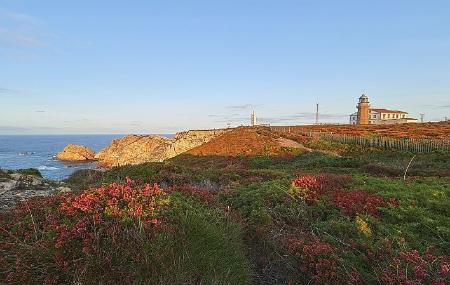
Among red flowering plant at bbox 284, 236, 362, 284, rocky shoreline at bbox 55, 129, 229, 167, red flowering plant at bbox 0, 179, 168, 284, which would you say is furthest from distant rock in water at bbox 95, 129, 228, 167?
red flowering plant at bbox 0, 179, 168, 284

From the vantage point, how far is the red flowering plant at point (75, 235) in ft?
13.9

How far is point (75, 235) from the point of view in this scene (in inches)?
178

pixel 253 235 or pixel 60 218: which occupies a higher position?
pixel 60 218

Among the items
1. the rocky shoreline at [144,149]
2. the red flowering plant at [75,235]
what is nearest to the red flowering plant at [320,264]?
the red flowering plant at [75,235]

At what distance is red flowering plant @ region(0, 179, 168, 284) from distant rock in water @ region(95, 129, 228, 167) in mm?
54104

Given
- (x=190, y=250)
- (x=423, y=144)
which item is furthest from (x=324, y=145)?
(x=190, y=250)

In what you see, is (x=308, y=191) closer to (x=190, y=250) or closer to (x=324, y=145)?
(x=190, y=250)

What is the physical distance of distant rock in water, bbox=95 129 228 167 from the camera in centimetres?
6188

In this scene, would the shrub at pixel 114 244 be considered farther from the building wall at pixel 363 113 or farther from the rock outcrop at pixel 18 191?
the building wall at pixel 363 113

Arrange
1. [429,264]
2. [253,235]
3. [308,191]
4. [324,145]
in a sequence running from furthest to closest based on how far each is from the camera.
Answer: [324,145]
[308,191]
[253,235]
[429,264]

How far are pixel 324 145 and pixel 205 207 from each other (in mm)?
35301

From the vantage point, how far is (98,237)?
4.47 meters

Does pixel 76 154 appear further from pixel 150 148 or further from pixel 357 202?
pixel 357 202

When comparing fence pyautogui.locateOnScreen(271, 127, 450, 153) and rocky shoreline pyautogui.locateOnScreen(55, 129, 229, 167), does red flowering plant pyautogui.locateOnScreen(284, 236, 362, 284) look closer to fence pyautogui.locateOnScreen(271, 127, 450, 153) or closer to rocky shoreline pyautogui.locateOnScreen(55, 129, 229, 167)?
fence pyautogui.locateOnScreen(271, 127, 450, 153)
